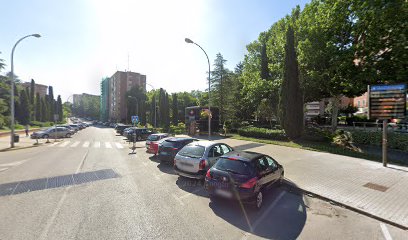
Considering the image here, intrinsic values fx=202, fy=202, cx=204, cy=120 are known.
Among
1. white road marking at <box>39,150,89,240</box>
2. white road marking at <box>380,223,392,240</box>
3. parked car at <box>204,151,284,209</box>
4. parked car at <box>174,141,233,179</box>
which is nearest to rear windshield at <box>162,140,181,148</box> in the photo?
parked car at <box>174,141,233,179</box>

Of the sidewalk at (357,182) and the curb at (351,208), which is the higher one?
the sidewalk at (357,182)

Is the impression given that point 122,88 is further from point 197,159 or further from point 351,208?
point 351,208

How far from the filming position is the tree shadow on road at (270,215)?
175 inches

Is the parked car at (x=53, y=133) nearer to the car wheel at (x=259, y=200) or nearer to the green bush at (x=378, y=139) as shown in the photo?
the car wheel at (x=259, y=200)

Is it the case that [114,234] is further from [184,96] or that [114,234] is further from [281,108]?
[184,96]

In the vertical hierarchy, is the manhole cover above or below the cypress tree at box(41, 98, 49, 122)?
below

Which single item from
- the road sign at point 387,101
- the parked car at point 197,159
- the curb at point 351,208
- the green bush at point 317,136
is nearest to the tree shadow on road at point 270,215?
the curb at point 351,208

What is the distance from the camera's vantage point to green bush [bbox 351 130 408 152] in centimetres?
1273

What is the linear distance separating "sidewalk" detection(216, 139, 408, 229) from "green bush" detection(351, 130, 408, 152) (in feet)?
12.6

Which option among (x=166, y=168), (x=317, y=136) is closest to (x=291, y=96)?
(x=317, y=136)

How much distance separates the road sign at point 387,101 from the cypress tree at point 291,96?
7168mm

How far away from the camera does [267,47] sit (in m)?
25.5

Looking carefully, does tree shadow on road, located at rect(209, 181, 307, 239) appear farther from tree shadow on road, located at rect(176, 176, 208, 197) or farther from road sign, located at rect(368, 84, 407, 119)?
road sign, located at rect(368, 84, 407, 119)

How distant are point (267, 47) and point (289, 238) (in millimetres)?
25069
